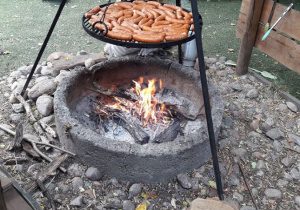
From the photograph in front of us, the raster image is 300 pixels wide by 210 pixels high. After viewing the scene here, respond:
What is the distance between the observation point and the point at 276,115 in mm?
3158

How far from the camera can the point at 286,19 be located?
319 cm

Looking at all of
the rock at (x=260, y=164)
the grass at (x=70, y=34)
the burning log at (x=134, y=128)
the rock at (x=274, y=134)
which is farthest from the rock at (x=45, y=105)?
the rock at (x=274, y=134)

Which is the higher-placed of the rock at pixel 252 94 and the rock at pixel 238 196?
the rock at pixel 238 196

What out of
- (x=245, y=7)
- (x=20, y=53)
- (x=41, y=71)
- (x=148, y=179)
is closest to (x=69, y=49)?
(x=20, y=53)

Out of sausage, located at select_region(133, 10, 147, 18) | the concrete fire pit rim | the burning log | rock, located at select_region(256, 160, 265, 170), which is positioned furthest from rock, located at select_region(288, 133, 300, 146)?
sausage, located at select_region(133, 10, 147, 18)

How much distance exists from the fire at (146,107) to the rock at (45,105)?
1.99ft

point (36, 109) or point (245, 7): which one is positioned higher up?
point (245, 7)

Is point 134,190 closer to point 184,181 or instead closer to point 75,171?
point 184,181

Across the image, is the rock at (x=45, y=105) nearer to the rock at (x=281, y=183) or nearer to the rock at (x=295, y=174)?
the rock at (x=281, y=183)

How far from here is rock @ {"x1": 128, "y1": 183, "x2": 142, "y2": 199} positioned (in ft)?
7.21

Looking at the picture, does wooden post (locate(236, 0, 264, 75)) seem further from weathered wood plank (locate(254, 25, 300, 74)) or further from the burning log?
the burning log

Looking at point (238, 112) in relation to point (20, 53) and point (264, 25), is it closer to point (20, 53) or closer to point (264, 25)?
point (264, 25)

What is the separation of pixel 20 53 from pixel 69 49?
69 cm

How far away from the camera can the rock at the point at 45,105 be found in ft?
9.34
